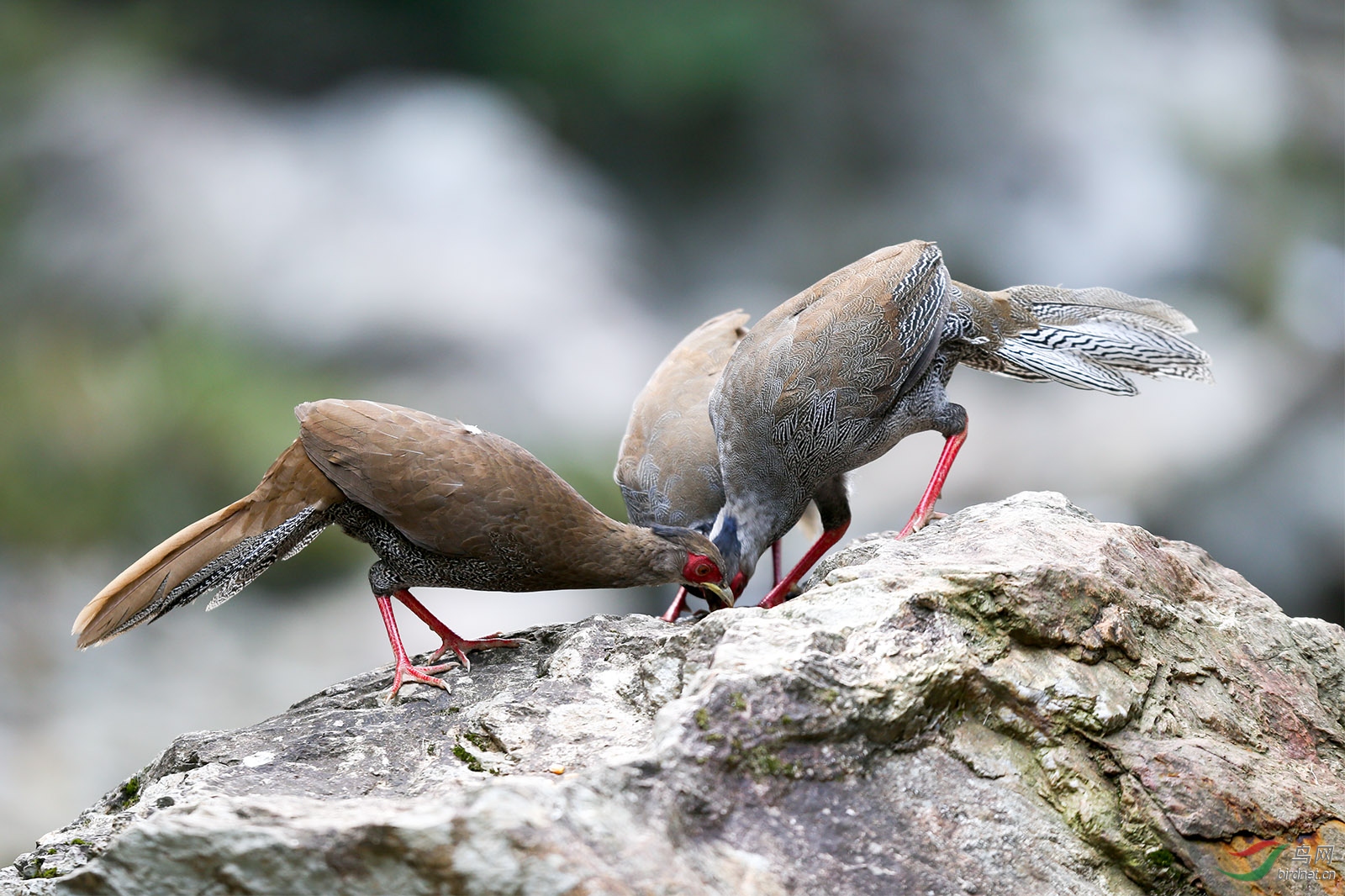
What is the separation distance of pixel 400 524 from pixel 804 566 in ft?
5.93

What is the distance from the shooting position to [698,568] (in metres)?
3.58

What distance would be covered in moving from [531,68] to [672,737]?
10718 mm

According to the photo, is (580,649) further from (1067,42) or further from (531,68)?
(1067,42)

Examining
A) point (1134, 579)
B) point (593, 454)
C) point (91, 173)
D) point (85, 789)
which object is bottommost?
point (85, 789)

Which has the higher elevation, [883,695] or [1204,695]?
[883,695]

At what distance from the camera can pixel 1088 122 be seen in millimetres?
11867

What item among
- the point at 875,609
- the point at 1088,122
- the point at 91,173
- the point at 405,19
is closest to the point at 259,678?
the point at 91,173

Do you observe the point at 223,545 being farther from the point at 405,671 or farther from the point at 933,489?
the point at 933,489

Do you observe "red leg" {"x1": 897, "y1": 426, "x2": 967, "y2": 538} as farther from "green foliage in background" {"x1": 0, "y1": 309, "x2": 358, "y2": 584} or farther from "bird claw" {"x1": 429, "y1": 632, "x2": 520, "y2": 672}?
"green foliage in background" {"x1": 0, "y1": 309, "x2": 358, "y2": 584}

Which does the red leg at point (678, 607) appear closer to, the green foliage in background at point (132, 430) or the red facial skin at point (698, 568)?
the red facial skin at point (698, 568)

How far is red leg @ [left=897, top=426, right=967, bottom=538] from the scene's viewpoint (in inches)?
143
